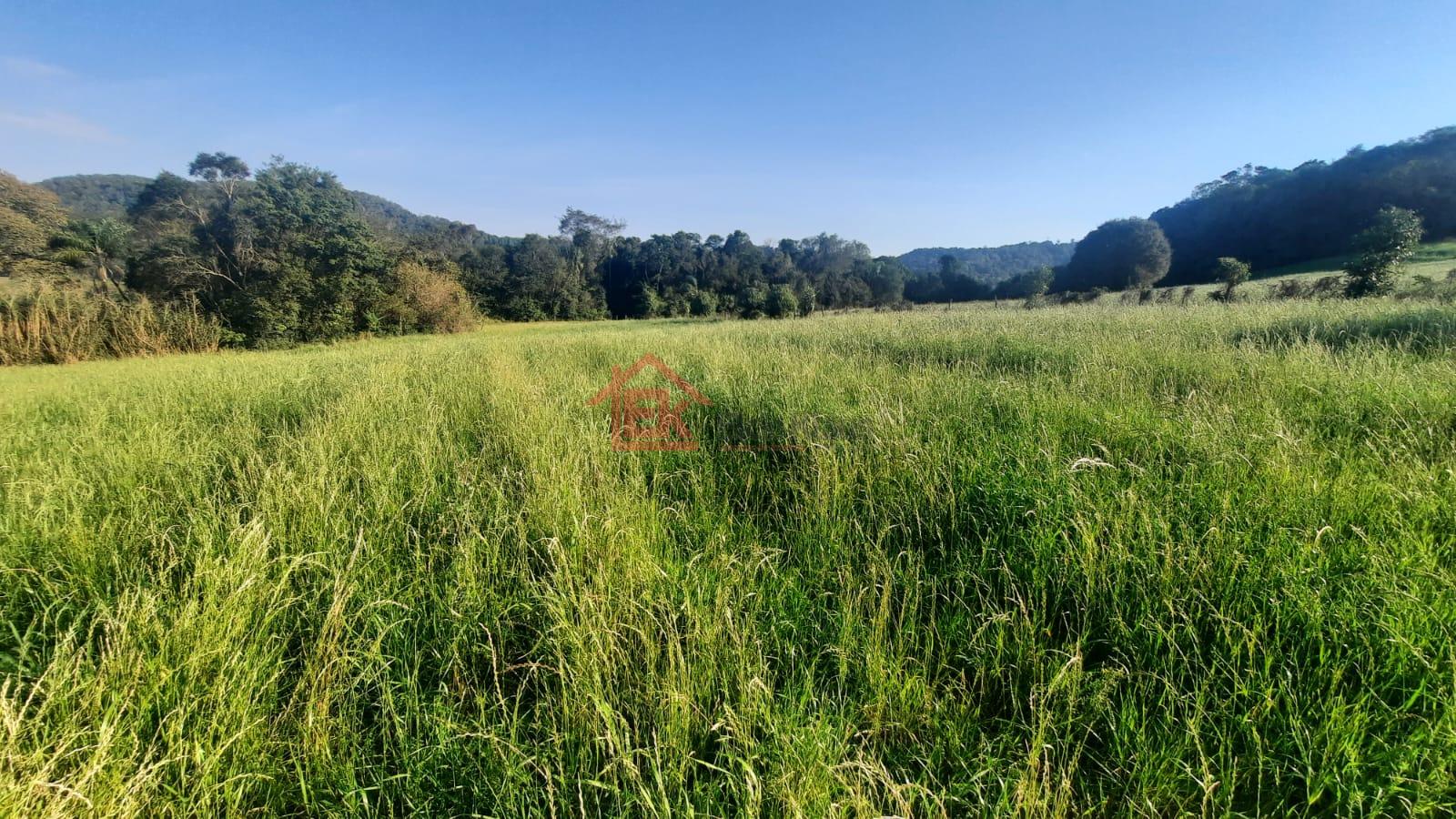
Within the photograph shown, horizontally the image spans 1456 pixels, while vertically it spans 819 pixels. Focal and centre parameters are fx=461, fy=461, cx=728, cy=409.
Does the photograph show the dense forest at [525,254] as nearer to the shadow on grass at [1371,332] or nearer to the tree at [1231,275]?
the tree at [1231,275]

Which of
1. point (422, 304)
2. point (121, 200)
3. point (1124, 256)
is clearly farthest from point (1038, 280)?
point (121, 200)

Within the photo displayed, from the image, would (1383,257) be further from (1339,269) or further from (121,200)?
(121,200)

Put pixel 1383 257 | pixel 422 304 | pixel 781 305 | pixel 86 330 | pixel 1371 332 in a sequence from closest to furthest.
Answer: pixel 1371 332 < pixel 1383 257 < pixel 86 330 < pixel 422 304 < pixel 781 305

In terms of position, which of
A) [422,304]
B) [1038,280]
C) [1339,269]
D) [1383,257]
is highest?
[1038,280]

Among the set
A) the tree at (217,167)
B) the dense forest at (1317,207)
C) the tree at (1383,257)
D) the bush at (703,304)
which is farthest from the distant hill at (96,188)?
the dense forest at (1317,207)

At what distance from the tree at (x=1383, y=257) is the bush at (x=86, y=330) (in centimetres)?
3774

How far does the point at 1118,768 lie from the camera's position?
1.21 meters

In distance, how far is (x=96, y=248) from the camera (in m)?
25.2

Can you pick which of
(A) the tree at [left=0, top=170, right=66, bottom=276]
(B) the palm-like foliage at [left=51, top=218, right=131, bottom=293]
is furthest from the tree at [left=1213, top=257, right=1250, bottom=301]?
(A) the tree at [left=0, top=170, right=66, bottom=276]

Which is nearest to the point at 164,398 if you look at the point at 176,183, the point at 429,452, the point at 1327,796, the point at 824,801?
the point at 429,452

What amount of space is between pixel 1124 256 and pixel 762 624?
51.6 metres

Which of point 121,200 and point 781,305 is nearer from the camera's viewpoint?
point 781,305

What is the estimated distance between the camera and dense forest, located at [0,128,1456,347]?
24.0 meters

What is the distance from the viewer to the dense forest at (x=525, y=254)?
2405 cm
